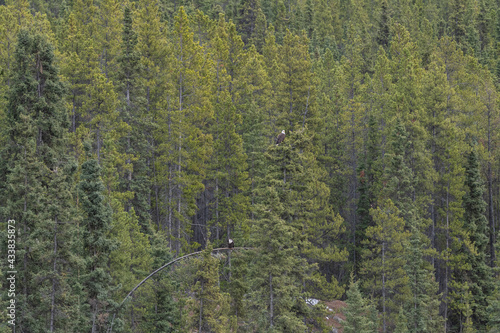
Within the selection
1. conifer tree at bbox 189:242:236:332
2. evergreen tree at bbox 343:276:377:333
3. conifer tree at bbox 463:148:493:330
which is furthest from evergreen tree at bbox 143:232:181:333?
conifer tree at bbox 463:148:493:330

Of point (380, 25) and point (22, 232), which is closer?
point (22, 232)

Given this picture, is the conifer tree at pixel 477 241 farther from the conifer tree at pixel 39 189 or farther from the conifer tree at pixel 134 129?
the conifer tree at pixel 39 189

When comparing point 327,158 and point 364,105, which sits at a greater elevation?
point 364,105

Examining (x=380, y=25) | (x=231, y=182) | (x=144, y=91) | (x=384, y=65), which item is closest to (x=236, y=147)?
(x=231, y=182)

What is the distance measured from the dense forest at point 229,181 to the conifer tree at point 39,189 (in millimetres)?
90

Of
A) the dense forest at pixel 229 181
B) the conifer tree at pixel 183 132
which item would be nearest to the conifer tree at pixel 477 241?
the dense forest at pixel 229 181

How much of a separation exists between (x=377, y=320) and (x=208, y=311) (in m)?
14.6

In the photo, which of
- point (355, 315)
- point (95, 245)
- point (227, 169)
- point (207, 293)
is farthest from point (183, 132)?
point (355, 315)

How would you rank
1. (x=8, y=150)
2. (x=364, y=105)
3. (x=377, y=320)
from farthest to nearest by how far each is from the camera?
(x=364, y=105)
(x=377, y=320)
(x=8, y=150)

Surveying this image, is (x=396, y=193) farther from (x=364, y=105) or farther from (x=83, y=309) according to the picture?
(x=83, y=309)

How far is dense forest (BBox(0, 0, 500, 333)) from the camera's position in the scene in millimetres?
25891

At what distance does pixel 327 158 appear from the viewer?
44688mm

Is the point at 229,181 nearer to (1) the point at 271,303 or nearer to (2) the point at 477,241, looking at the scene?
(1) the point at 271,303

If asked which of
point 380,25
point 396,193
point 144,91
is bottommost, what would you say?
point 396,193
